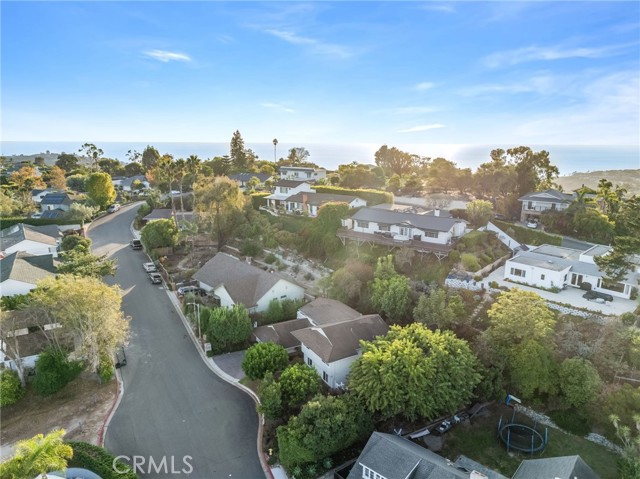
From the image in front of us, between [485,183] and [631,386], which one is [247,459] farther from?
[485,183]

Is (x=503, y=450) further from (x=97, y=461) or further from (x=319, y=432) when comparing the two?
(x=97, y=461)

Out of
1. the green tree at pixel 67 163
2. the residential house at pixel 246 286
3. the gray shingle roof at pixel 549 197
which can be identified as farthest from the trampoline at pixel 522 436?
the green tree at pixel 67 163

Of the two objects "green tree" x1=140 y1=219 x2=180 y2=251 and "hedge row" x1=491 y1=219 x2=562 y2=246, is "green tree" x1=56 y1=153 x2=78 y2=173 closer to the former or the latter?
"green tree" x1=140 y1=219 x2=180 y2=251

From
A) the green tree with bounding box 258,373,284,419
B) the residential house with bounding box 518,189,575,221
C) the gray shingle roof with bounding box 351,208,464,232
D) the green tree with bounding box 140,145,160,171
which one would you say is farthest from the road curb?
the green tree with bounding box 140,145,160,171

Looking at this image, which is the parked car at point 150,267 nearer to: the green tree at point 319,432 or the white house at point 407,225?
the white house at point 407,225

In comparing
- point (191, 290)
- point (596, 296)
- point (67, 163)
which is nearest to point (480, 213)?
point (596, 296)

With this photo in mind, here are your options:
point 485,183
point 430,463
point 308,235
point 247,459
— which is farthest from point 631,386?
point 485,183
